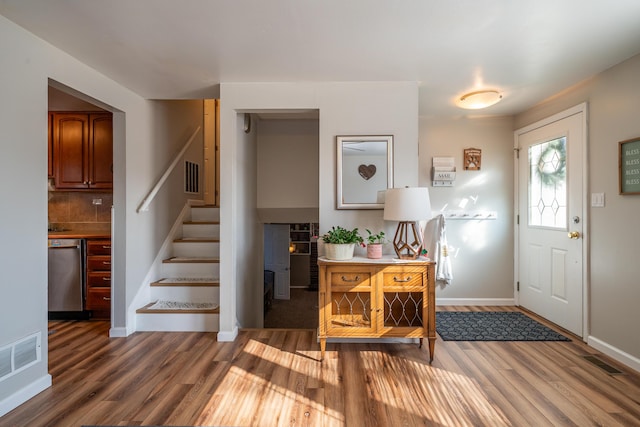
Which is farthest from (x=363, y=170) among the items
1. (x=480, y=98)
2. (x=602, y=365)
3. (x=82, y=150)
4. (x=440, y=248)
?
(x=82, y=150)

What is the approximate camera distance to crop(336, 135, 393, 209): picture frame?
2801 millimetres

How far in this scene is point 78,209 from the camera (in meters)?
3.92

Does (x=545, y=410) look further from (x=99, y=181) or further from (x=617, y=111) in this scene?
(x=99, y=181)

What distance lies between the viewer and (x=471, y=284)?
12.8 ft

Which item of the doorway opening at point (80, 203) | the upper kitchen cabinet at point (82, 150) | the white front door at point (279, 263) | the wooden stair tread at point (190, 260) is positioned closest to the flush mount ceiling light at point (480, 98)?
the wooden stair tread at point (190, 260)

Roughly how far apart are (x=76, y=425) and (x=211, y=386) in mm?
714

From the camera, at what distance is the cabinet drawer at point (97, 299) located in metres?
3.36

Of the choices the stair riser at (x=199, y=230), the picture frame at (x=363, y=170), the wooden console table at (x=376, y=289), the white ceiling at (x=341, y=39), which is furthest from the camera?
the stair riser at (x=199, y=230)

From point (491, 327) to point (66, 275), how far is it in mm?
4425

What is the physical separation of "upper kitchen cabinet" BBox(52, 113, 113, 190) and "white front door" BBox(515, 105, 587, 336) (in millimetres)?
4811

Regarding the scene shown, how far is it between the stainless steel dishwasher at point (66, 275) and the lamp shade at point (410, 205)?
3.26 metres

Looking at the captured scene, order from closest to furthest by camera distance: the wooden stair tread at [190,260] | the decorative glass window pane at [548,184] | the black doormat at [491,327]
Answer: the black doormat at [491,327] → the decorative glass window pane at [548,184] → the wooden stair tread at [190,260]

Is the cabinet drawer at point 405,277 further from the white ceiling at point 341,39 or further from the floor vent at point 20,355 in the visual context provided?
the floor vent at point 20,355

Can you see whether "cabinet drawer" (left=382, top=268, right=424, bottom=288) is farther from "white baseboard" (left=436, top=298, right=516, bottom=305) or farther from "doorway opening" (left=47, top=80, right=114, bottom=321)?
"doorway opening" (left=47, top=80, right=114, bottom=321)
